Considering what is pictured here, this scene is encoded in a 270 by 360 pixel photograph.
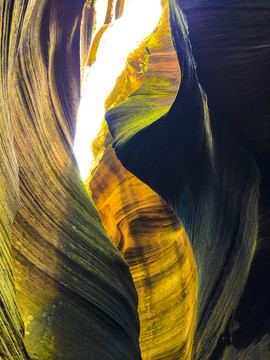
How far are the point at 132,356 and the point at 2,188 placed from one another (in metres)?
2.02

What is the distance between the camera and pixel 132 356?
3.05 meters

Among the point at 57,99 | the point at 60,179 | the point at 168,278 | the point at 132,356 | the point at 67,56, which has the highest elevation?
the point at 67,56

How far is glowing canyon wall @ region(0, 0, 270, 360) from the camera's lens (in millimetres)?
2102

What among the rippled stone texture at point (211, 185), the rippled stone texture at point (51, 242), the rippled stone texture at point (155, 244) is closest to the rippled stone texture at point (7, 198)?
the rippled stone texture at point (51, 242)

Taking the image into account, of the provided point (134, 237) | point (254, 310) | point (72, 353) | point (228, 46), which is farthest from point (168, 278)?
point (228, 46)

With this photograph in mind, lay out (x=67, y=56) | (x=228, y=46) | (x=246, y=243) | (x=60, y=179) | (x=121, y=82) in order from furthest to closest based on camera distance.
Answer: (x=121, y=82)
(x=67, y=56)
(x=60, y=179)
(x=228, y=46)
(x=246, y=243)

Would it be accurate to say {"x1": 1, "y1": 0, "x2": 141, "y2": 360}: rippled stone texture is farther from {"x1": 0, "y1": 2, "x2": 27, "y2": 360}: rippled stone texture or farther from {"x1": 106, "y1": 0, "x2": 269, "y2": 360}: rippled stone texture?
{"x1": 106, "y1": 0, "x2": 269, "y2": 360}: rippled stone texture

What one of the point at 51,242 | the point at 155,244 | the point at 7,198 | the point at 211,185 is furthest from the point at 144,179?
the point at 7,198

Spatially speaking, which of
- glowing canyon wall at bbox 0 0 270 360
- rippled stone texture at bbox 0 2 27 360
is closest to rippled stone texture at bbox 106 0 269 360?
glowing canyon wall at bbox 0 0 270 360

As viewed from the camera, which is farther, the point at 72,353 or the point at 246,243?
the point at 72,353

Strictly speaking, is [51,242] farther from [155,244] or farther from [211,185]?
[155,244]

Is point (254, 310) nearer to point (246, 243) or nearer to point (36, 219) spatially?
point (246, 243)

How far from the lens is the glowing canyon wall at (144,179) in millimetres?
2102

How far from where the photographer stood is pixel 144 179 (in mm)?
4453
